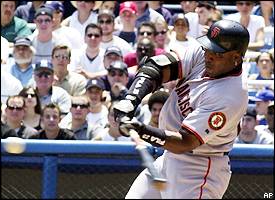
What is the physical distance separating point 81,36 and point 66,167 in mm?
2866

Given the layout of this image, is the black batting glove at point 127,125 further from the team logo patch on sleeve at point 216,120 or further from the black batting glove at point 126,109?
the team logo patch on sleeve at point 216,120

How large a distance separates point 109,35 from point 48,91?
1274 millimetres

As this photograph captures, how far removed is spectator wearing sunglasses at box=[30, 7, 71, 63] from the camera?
7555mm

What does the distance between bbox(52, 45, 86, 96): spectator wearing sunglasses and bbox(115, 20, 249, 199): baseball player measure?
10.2 ft

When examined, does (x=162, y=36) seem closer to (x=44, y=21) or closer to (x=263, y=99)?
(x=44, y=21)

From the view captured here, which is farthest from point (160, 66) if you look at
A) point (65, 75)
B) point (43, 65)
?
point (65, 75)

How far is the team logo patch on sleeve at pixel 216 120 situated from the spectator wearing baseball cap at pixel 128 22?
4.38m

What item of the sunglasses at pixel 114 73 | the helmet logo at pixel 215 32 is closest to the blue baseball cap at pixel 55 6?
the sunglasses at pixel 114 73

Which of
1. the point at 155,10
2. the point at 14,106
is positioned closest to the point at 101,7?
the point at 155,10

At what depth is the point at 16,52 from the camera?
23.6ft

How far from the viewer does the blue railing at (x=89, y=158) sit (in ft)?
17.3

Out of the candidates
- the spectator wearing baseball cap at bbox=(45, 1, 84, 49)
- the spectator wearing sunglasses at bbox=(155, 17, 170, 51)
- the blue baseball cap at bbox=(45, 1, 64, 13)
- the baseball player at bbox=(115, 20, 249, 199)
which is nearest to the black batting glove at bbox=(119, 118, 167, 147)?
the baseball player at bbox=(115, 20, 249, 199)

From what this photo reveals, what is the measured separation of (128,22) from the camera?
26.3ft

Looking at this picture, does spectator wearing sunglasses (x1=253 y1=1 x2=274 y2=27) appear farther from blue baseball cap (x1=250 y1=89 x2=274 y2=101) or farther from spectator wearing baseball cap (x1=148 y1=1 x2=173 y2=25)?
blue baseball cap (x1=250 y1=89 x2=274 y2=101)
